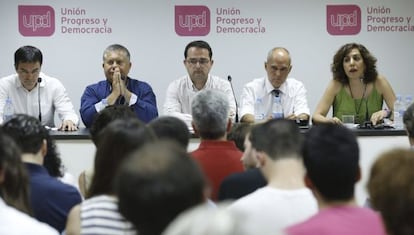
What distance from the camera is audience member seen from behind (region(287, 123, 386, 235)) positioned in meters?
1.63

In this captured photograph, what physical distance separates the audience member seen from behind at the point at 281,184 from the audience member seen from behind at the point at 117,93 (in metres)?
2.97

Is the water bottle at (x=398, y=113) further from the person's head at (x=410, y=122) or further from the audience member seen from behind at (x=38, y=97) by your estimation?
the audience member seen from behind at (x=38, y=97)

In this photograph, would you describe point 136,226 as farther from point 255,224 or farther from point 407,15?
point 407,15

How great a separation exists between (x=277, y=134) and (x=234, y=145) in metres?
0.80

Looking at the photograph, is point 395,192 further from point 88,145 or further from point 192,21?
point 192,21

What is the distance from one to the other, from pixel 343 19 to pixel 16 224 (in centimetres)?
516

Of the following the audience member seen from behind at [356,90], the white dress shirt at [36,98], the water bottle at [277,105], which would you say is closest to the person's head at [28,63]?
the white dress shirt at [36,98]

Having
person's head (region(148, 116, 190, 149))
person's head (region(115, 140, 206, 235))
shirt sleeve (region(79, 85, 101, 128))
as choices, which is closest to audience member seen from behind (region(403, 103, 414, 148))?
person's head (region(148, 116, 190, 149))

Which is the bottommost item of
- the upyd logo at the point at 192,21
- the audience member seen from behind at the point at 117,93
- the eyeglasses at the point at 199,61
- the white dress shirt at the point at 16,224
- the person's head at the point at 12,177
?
the white dress shirt at the point at 16,224

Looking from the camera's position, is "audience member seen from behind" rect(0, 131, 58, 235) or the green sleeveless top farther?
the green sleeveless top

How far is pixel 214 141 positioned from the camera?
2.98 m

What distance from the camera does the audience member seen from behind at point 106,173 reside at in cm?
187

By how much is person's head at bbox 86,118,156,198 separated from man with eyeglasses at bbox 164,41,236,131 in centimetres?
317

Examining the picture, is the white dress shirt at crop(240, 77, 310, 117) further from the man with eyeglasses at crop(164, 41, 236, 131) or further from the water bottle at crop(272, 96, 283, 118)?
the man with eyeglasses at crop(164, 41, 236, 131)
